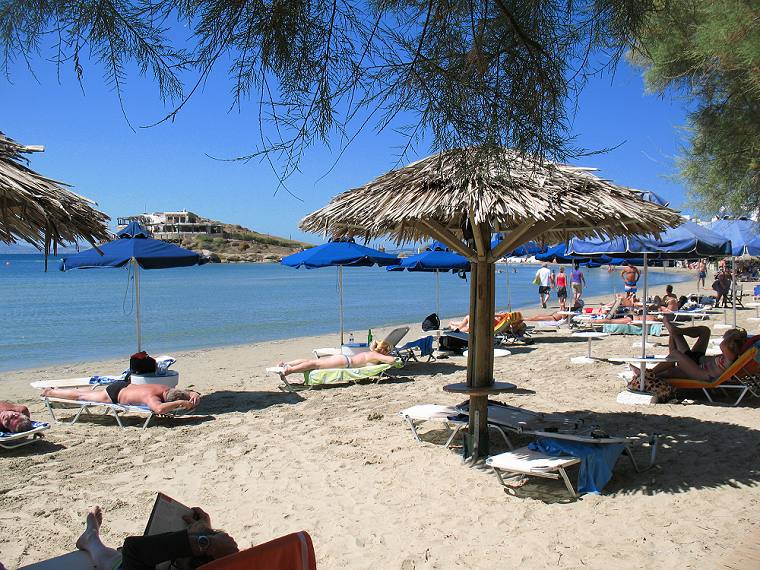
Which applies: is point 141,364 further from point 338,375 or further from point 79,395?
point 338,375

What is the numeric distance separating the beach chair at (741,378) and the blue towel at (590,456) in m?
2.78

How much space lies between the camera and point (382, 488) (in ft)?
15.2

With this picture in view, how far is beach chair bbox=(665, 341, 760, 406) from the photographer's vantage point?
6719mm

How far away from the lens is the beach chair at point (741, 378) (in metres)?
6.72

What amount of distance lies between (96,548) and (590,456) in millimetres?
3141

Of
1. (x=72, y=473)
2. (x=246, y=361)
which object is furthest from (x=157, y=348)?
(x=72, y=473)

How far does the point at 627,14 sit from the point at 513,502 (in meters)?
3.21

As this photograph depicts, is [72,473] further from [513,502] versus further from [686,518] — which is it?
[686,518]

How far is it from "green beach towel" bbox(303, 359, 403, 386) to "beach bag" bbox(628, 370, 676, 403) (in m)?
3.30

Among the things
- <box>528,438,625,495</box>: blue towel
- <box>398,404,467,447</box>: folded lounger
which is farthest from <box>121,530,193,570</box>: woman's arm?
<box>398,404,467,447</box>: folded lounger

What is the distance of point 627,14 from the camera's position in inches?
157

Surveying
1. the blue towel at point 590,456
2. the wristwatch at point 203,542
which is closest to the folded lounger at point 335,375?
the blue towel at point 590,456

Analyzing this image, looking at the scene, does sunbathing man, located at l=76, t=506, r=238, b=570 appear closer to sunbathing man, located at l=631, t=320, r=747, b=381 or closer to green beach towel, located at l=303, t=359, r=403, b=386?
green beach towel, located at l=303, t=359, r=403, b=386

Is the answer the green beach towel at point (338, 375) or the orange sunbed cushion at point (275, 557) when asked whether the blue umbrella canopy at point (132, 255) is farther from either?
the orange sunbed cushion at point (275, 557)
